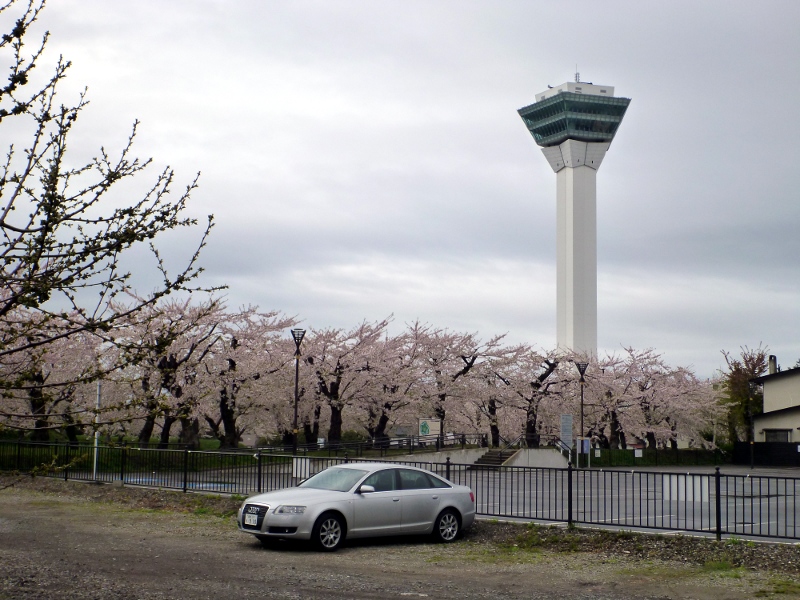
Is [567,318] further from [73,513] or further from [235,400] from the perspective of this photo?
[73,513]

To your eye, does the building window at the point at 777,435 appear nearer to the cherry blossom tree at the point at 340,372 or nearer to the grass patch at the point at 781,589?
the cherry blossom tree at the point at 340,372

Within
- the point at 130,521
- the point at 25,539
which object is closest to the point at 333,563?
the point at 25,539

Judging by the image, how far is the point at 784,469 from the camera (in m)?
56.7

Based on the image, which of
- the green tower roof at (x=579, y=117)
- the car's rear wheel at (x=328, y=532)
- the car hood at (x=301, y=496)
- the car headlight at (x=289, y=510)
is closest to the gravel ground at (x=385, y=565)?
the car's rear wheel at (x=328, y=532)

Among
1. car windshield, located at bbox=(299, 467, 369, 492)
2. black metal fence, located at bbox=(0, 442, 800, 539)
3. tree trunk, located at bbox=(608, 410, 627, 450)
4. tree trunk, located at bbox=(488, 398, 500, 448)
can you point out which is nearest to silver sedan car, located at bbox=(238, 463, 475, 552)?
car windshield, located at bbox=(299, 467, 369, 492)

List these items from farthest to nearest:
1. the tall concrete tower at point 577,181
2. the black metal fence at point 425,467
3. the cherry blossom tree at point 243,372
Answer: the tall concrete tower at point 577,181 → the cherry blossom tree at point 243,372 → the black metal fence at point 425,467

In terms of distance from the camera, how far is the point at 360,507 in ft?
50.7

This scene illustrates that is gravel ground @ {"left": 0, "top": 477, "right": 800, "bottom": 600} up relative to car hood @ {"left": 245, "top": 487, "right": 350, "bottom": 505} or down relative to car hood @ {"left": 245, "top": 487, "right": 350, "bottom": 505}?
down

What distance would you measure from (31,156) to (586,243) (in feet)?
327

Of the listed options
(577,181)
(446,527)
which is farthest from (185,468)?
(577,181)

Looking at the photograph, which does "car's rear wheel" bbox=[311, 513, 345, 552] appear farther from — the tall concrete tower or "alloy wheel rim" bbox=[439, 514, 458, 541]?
the tall concrete tower

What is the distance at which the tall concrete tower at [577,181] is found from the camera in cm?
10188

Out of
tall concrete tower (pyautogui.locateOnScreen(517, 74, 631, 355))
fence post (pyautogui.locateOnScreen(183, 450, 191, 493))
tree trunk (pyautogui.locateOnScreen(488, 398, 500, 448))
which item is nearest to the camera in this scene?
fence post (pyautogui.locateOnScreen(183, 450, 191, 493))

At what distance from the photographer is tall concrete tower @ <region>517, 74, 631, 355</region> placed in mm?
101875
